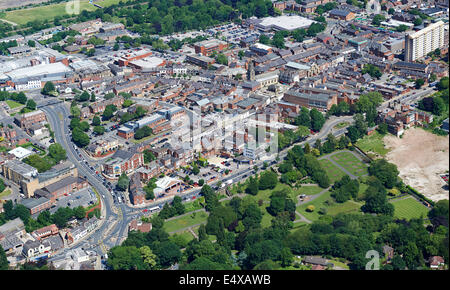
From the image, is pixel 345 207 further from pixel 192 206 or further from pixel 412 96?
pixel 412 96

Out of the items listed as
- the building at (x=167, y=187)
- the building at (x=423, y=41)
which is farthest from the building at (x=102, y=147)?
the building at (x=423, y=41)

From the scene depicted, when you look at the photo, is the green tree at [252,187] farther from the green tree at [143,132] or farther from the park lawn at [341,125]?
the park lawn at [341,125]

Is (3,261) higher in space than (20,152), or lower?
lower

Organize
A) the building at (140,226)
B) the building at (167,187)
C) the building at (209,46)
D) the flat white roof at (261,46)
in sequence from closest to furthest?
the building at (140,226) < the building at (167,187) < the flat white roof at (261,46) < the building at (209,46)

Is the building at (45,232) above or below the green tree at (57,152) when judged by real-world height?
below

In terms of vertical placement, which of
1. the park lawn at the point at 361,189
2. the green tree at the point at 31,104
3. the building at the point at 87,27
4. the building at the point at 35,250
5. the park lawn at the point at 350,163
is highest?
the building at the point at 87,27

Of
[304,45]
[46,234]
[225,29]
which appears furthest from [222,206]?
[225,29]

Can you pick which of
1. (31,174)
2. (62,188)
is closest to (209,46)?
(31,174)
